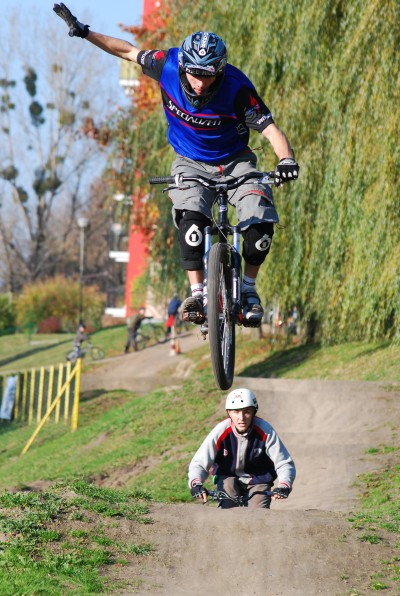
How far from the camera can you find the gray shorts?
805cm

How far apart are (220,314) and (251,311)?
0.89 feet

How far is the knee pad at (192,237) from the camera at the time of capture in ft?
26.6

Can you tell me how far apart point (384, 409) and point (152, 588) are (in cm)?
878

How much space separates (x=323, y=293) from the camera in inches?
701

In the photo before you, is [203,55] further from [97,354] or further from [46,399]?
[97,354]

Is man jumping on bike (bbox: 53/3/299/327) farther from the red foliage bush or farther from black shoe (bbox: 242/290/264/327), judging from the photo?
the red foliage bush

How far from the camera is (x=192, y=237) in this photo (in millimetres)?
8133

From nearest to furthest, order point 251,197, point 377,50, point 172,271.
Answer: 1. point 251,197
2. point 377,50
3. point 172,271

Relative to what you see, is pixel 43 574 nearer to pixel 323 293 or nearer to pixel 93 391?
pixel 323 293

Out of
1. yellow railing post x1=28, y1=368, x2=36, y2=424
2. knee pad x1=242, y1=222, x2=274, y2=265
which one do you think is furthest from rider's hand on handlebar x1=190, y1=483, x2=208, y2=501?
yellow railing post x1=28, y1=368, x2=36, y2=424

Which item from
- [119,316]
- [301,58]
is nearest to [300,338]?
[301,58]

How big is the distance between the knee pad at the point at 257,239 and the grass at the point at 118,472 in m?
2.43

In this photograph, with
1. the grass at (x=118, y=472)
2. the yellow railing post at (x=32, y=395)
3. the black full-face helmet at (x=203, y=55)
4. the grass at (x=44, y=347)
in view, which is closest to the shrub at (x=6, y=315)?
the grass at (x=44, y=347)

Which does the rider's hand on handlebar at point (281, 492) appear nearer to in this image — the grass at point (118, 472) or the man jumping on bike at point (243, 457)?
the man jumping on bike at point (243, 457)
